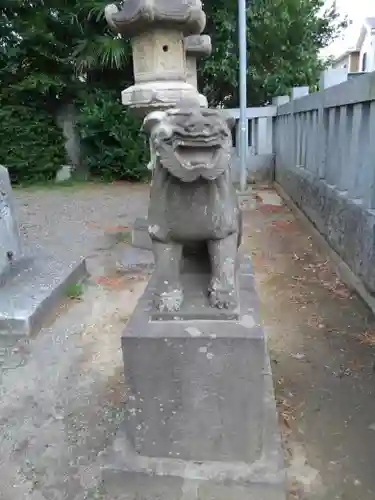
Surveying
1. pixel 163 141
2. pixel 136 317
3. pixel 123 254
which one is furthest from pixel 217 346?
pixel 123 254

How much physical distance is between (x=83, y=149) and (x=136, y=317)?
8677 mm

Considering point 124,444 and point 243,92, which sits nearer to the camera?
point 124,444

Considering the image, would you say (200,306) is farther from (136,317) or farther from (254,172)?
(254,172)

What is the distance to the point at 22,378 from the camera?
2.49m

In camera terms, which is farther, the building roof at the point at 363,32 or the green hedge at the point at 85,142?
the building roof at the point at 363,32

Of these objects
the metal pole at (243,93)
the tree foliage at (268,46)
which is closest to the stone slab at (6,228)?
the metal pole at (243,93)

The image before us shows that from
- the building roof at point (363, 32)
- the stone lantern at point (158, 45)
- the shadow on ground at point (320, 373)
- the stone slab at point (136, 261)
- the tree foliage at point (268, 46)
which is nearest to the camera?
the shadow on ground at point (320, 373)

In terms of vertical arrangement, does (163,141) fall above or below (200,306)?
above

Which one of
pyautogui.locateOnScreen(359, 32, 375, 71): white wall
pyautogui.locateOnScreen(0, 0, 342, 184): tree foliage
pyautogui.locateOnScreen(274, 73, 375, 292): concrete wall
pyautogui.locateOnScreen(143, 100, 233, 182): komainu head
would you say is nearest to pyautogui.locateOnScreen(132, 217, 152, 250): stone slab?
pyautogui.locateOnScreen(274, 73, 375, 292): concrete wall

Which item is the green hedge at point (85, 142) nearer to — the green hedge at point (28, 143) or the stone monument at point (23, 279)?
the green hedge at point (28, 143)

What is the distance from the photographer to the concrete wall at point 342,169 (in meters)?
3.15

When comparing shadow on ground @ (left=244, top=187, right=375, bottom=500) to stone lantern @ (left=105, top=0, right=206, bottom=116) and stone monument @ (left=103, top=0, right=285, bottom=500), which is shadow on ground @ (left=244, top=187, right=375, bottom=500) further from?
stone lantern @ (left=105, top=0, right=206, bottom=116)

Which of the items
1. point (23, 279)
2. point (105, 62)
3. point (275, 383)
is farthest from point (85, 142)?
point (275, 383)

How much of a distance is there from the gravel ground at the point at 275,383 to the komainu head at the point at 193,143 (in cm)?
123
